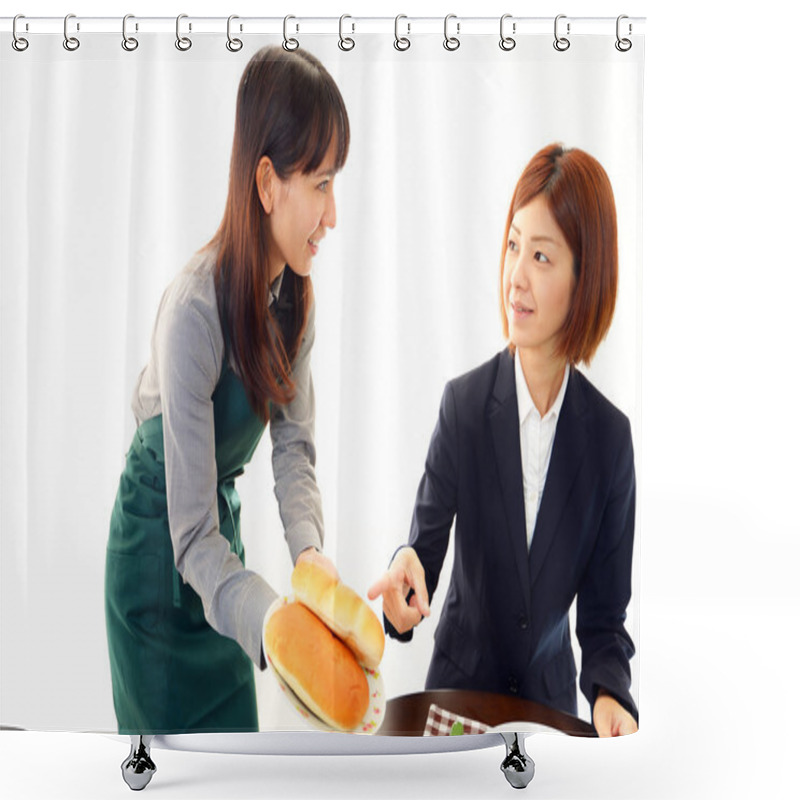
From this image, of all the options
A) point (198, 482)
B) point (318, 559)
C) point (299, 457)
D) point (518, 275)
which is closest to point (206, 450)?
point (198, 482)

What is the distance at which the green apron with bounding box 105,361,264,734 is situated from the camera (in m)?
2.34

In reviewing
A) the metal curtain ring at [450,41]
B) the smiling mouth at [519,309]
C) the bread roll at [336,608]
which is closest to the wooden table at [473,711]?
the bread roll at [336,608]

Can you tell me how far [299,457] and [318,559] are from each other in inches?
8.1

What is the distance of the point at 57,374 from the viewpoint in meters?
2.36

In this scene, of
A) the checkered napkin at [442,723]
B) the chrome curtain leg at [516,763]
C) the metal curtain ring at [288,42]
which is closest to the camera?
the metal curtain ring at [288,42]

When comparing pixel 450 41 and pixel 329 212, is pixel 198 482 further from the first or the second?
pixel 450 41

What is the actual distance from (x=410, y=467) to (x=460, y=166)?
0.60 meters

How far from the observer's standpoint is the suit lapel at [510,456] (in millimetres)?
2344

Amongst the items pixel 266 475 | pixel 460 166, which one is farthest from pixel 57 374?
pixel 460 166

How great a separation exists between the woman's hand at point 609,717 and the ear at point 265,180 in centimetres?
118

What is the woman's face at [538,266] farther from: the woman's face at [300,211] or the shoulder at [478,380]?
the woman's face at [300,211]

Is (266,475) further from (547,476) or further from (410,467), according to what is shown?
(547,476)

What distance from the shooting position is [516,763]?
8.36 ft

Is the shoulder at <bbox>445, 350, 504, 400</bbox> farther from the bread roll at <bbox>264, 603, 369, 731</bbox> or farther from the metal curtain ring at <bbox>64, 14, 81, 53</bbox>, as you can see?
the metal curtain ring at <bbox>64, 14, 81, 53</bbox>
